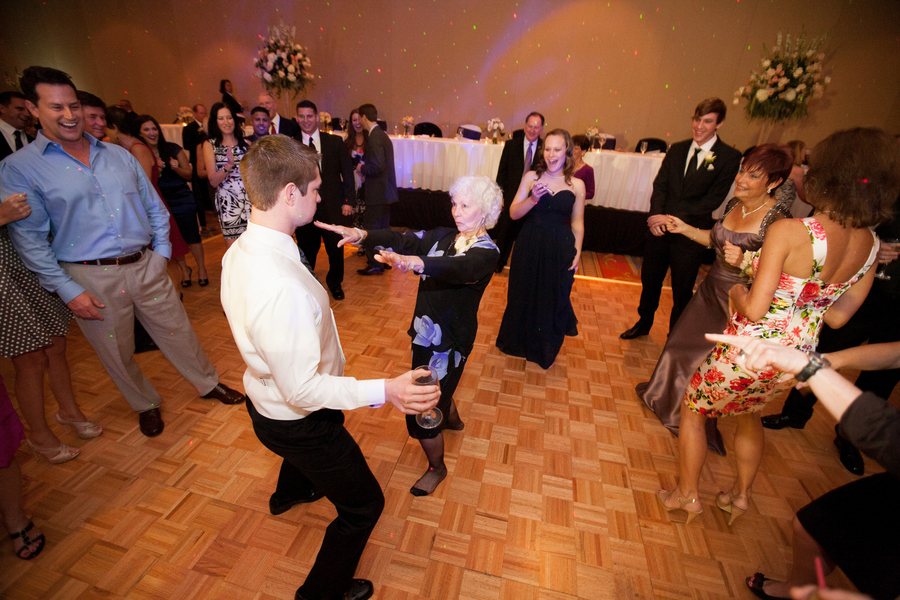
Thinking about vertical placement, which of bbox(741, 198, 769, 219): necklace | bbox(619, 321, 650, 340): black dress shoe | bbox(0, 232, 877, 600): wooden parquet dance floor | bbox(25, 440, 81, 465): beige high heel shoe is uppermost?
bbox(741, 198, 769, 219): necklace

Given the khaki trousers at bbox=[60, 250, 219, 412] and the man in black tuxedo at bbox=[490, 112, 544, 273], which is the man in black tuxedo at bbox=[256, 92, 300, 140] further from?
the man in black tuxedo at bbox=[490, 112, 544, 273]

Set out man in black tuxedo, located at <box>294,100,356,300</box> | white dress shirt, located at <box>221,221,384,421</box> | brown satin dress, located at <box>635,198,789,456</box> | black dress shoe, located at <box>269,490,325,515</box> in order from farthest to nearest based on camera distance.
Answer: man in black tuxedo, located at <box>294,100,356,300</box>
brown satin dress, located at <box>635,198,789,456</box>
black dress shoe, located at <box>269,490,325,515</box>
white dress shirt, located at <box>221,221,384,421</box>

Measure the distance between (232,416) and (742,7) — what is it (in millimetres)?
8857

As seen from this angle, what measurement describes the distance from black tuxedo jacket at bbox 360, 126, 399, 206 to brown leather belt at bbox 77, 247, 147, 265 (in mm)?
2382

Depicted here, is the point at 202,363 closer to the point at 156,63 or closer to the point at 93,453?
the point at 93,453

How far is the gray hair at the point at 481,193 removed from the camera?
163 centimetres

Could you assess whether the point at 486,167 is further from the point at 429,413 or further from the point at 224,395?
the point at 429,413

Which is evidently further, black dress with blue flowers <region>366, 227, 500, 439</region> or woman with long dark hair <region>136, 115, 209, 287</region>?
woman with long dark hair <region>136, 115, 209, 287</region>

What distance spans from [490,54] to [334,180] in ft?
17.8

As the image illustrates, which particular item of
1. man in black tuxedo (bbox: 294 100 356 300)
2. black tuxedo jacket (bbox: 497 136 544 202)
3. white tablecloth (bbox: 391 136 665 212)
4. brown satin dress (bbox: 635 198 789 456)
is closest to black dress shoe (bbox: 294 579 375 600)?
brown satin dress (bbox: 635 198 789 456)

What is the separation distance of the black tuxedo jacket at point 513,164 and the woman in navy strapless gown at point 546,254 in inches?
59.1

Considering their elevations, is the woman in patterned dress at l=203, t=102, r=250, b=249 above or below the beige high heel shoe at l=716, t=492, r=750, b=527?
above

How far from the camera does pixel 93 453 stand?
2.16 meters

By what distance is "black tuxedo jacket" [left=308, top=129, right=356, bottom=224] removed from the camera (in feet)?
11.4
